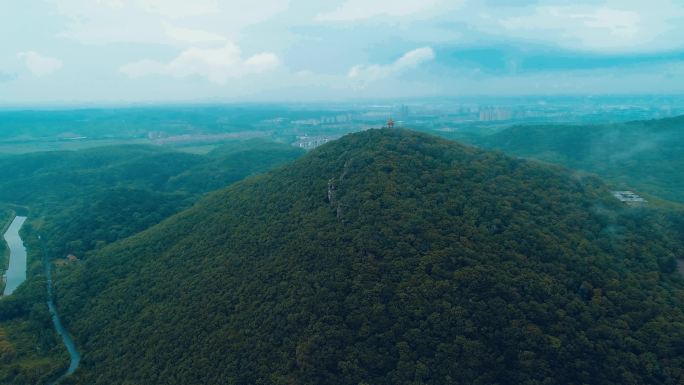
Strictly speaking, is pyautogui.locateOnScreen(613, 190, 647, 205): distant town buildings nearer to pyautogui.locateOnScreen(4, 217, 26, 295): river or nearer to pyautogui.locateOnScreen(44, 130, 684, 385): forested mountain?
pyautogui.locateOnScreen(44, 130, 684, 385): forested mountain

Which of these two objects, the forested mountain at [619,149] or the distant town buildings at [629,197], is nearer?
the distant town buildings at [629,197]


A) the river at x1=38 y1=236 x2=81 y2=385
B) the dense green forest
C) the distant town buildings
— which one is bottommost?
the river at x1=38 y1=236 x2=81 y2=385

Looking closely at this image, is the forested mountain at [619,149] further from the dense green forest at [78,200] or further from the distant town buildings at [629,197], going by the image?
the dense green forest at [78,200]

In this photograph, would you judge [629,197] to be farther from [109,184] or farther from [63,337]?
[109,184]

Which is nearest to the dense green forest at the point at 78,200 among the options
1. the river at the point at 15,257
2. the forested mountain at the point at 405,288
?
the river at the point at 15,257

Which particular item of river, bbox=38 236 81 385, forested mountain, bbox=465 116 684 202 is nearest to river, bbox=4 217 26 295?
river, bbox=38 236 81 385

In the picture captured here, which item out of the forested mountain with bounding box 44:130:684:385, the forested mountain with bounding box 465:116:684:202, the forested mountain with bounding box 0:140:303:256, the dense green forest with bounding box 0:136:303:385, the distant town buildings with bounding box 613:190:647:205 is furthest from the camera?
the forested mountain with bounding box 465:116:684:202

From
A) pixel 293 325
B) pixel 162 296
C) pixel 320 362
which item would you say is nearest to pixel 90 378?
pixel 162 296

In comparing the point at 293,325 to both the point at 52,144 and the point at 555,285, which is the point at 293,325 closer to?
the point at 555,285
